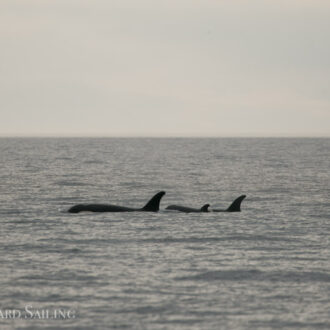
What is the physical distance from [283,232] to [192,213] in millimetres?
6481

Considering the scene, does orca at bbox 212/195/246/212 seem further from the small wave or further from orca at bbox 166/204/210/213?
the small wave

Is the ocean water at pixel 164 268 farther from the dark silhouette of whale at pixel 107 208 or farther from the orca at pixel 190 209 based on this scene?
the dark silhouette of whale at pixel 107 208

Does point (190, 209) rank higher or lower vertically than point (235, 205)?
lower

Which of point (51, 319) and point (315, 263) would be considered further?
point (315, 263)

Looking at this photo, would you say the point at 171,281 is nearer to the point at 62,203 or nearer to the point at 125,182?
the point at 62,203

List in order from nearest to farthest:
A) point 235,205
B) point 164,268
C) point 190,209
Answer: point 164,268
point 190,209
point 235,205

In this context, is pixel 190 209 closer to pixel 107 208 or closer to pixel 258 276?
pixel 107 208

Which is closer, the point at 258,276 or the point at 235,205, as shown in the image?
the point at 258,276

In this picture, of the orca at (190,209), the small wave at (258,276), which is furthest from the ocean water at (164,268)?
the orca at (190,209)

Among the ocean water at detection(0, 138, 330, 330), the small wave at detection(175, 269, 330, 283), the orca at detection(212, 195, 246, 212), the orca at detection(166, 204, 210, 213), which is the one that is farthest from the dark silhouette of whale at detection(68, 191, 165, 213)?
the small wave at detection(175, 269, 330, 283)

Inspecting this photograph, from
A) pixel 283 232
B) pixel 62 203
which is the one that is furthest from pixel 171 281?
pixel 62 203

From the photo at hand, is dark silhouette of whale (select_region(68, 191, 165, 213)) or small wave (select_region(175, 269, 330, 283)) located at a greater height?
dark silhouette of whale (select_region(68, 191, 165, 213))

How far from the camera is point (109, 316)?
1598 cm

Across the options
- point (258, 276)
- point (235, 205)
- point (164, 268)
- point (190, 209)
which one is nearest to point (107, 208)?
point (190, 209)
